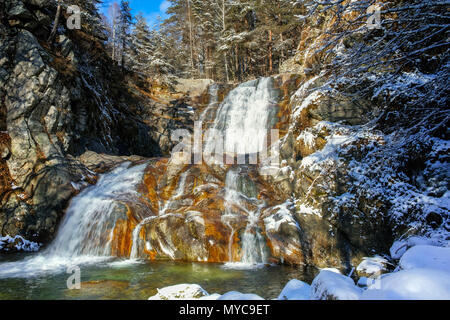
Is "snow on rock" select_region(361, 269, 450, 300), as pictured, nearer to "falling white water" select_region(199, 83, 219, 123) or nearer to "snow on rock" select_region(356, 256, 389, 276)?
"snow on rock" select_region(356, 256, 389, 276)

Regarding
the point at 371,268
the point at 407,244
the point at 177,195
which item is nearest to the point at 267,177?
the point at 177,195

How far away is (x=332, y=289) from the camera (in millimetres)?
2771

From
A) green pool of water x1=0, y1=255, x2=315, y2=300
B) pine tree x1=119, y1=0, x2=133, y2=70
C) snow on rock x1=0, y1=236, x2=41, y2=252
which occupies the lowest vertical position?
green pool of water x1=0, y1=255, x2=315, y2=300

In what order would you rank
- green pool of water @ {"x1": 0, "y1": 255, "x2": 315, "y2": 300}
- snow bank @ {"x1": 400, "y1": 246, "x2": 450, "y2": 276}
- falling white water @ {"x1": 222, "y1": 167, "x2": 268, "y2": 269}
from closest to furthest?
1. snow bank @ {"x1": 400, "y1": 246, "x2": 450, "y2": 276}
2. green pool of water @ {"x1": 0, "y1": 255, "x2": 315, "y2": 300}
3. falling white water @ {"x1": 222, "y1": 167, "x2": 268, "y2": 269}

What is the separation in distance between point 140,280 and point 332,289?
5.25 metres

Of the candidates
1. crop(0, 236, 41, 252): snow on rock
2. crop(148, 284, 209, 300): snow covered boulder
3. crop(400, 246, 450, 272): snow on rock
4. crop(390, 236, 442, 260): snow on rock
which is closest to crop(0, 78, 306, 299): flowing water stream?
crop(0, 236, 41, 252): snow on rock

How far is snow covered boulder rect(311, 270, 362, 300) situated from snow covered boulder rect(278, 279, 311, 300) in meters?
0.18

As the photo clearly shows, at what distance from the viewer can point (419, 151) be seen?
733 cm

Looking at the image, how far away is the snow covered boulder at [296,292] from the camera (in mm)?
3352

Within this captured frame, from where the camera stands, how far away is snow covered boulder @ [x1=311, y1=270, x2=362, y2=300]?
8.57 ft

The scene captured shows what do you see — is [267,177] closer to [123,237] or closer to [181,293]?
[123,237]

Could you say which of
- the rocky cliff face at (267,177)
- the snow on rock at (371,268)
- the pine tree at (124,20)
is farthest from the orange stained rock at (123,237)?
the pine tree at (124,20)

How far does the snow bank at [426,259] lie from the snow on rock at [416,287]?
3.42 ft

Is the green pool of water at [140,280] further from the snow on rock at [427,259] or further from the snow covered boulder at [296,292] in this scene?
the snow on rock at [427,259]
